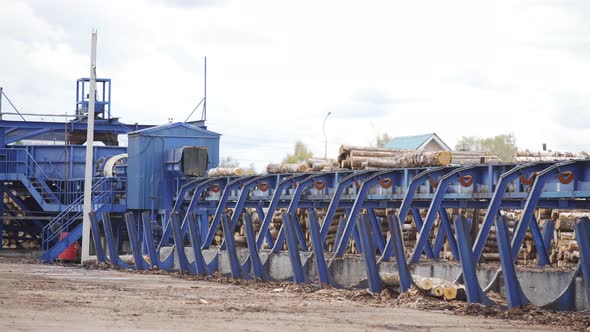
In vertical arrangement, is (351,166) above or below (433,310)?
above

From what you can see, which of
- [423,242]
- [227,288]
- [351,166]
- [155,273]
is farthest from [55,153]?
[423,242]

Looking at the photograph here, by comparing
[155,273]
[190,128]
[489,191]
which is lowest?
[155,273]

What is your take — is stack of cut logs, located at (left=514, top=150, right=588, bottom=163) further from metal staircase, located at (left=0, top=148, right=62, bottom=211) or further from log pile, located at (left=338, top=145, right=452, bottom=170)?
metal staircase, located at (left=0, top=148, right=62, bottom=211)

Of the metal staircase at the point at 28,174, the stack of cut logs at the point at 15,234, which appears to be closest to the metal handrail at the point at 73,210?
the metal staircase at the point at 28,174

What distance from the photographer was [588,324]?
15.9m

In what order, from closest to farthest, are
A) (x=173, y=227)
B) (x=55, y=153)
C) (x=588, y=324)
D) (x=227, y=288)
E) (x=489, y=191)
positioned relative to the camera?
1. (x=588, y=324)
2. (x=489, y=191)
3. (x=227, y=288)
4. (x=173, y=227)
5. (x=55, y=153)

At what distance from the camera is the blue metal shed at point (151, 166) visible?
34906mm

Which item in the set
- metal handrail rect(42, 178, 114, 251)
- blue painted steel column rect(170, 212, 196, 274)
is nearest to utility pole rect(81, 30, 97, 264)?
metal handrail rect(42, 178, 114, 251)

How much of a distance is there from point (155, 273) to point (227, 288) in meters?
6.91

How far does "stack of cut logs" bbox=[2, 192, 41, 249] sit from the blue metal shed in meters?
8.85

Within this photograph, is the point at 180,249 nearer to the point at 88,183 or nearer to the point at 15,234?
the point at 88,183

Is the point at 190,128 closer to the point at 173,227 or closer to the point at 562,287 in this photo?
the point at 173,227

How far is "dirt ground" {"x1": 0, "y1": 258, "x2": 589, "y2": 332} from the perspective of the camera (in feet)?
49.5

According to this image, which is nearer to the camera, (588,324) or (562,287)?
(588,324)
